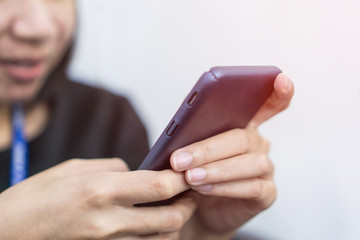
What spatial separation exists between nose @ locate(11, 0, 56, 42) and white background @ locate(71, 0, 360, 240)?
0.16 metres

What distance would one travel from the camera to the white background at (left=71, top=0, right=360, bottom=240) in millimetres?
597

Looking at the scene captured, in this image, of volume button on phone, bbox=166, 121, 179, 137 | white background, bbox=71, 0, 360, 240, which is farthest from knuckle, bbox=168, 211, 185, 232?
white background, bbox=71, 0, 360, 240

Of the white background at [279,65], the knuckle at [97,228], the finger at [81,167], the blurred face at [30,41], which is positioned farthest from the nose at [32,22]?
the knuckle at [97,228]

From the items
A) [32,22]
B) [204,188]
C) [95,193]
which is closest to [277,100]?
[204,188]

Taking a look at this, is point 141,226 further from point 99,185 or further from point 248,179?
point 248,179

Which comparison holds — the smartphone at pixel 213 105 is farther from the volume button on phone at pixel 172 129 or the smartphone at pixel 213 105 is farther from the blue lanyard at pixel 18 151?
the blue lanyard at pixel 18 151

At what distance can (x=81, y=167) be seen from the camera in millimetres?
493

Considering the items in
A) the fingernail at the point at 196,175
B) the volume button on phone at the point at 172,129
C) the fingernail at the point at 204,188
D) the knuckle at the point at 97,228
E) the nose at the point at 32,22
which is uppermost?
the nose at the point at 32,22

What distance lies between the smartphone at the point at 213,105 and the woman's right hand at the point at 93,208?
0.04 metres

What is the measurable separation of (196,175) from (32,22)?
0.47 metres

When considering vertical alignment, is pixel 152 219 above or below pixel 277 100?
below

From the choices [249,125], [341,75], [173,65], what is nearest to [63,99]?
[173,65]

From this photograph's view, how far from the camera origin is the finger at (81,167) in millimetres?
479

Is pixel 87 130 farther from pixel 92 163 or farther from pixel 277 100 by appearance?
pixel 277 100
